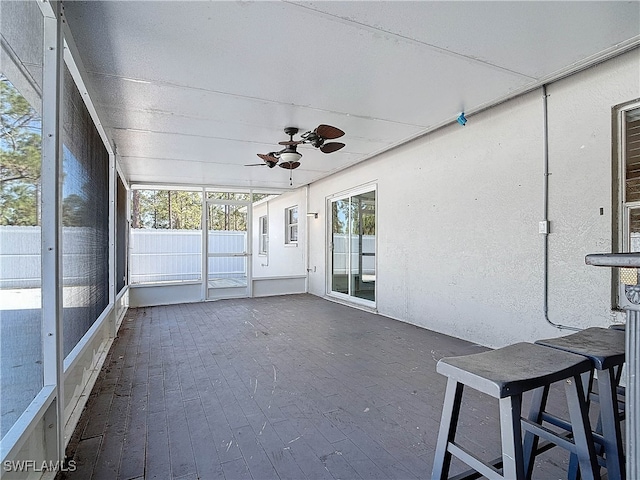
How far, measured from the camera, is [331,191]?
6.95m

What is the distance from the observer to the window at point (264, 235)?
10.8 m

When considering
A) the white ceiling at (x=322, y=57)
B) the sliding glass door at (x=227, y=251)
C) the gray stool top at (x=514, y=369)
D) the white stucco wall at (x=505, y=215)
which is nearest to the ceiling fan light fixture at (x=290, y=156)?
the white ceiling at (x=322, y=57)

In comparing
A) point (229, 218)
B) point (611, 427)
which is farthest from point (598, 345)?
point (229, 218)

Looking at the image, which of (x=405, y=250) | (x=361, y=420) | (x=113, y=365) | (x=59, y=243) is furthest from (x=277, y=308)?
(x=59, y=243)

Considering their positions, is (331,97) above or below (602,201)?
above

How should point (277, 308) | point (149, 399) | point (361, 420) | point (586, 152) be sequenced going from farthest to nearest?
1. point (277, 308)
2. point (586, 152)
3. point (149, 399)
4. point (361, 420)

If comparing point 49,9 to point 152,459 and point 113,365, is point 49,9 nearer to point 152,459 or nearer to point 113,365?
point 152,459

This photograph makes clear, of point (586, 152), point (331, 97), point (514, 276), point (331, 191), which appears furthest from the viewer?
point (331, 191)

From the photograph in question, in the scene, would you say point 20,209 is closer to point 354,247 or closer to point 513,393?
point 513,393

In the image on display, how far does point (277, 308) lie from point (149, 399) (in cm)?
360

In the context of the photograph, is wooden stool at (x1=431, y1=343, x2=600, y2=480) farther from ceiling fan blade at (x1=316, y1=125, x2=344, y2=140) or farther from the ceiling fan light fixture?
the ceiling fan light fixture

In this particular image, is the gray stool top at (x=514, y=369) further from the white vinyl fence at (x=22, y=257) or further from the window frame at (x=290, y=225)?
the window frame at (x=290, y=225)

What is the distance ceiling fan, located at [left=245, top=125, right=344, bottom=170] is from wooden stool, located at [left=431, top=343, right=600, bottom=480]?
250 centimetres

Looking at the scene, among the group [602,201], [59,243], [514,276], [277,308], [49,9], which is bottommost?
[277,308]
